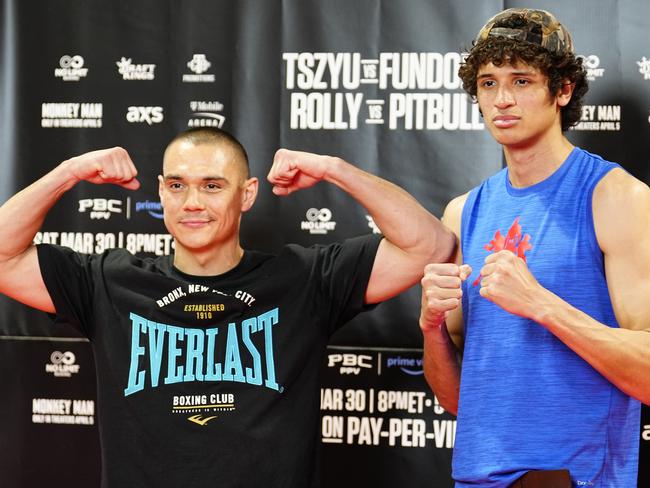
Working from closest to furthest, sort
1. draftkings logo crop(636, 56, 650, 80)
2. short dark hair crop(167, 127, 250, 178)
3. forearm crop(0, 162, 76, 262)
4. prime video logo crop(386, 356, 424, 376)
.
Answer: forearm crop(0, 162, 76, 262)
short dark hair crop(167, 127, 250, 178)
draftkings logo crop(636, 56, 650, 80)
prime video logo crop(386, 356, 424, 376)

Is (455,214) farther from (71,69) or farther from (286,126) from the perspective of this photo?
(71,69)

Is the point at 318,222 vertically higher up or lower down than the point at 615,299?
higher up

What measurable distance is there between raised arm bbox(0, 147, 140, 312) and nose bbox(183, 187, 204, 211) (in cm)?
16

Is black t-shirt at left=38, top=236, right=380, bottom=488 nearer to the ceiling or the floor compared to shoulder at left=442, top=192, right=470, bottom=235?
nearer to the floor

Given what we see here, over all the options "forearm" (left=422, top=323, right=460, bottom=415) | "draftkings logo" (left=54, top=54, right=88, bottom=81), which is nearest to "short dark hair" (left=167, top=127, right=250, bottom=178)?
"forearm" (left=422, top=323, right=460, bottom=415)

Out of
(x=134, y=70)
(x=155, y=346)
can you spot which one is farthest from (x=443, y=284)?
(x=134, y=70)

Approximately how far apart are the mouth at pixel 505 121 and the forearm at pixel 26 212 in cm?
106

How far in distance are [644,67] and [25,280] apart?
6.51 ft

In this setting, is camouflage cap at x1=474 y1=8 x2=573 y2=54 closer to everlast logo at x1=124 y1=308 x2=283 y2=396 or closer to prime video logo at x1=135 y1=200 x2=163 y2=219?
everlast logo at x1=124 y1=308 x2=283 y2=396

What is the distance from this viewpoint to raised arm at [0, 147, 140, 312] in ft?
6.81

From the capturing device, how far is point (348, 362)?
280cm

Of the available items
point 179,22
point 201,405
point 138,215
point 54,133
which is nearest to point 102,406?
point 201,405

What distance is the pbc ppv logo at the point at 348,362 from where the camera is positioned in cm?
279

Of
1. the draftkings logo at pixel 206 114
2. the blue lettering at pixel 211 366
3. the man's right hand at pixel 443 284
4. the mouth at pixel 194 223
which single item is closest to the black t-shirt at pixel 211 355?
the blue lettering at pixel 211 366
